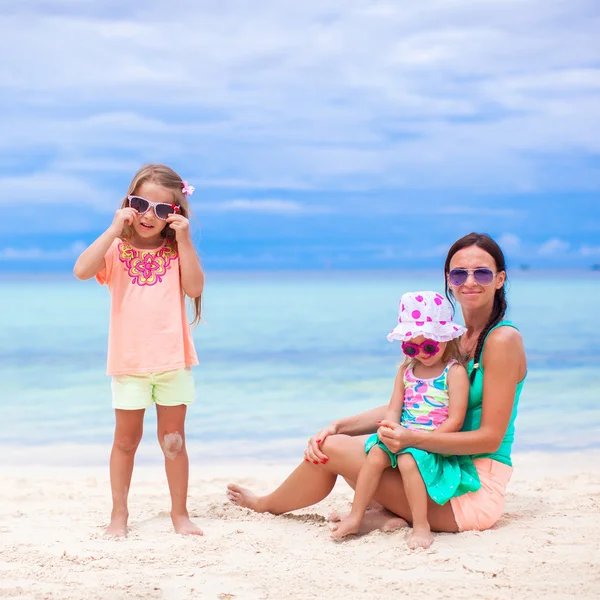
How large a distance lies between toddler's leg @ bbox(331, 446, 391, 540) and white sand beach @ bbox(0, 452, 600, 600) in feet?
0.24

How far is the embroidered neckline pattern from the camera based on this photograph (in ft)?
12.5

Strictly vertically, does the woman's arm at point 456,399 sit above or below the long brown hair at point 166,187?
below

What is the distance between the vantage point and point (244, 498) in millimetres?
4188

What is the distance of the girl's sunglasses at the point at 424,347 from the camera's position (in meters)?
3.55

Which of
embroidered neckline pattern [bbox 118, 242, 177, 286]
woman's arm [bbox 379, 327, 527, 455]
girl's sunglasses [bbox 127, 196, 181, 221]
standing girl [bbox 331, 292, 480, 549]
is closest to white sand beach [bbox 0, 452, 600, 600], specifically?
standing girl [bbox 331, 292, 480, 549]

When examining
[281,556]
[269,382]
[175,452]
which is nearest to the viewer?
[281,556]

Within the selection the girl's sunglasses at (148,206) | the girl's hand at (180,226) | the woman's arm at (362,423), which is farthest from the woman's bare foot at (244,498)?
the girl's sunglasses at (148,206)

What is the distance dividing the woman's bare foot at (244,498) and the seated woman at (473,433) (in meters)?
0.32

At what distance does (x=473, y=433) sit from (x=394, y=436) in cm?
35

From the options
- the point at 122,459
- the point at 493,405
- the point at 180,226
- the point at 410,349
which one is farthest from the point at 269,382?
the point at 493,405

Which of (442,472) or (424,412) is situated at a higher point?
(424,412)

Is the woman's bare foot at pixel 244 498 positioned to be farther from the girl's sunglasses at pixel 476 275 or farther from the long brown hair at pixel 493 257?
the girl's sunglasses at pixel 476 275

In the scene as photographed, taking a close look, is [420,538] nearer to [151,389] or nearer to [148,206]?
[151,389]

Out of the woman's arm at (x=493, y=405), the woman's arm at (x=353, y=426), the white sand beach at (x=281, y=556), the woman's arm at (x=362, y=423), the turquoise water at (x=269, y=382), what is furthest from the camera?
the turquoise water at (x=269, y=382)
